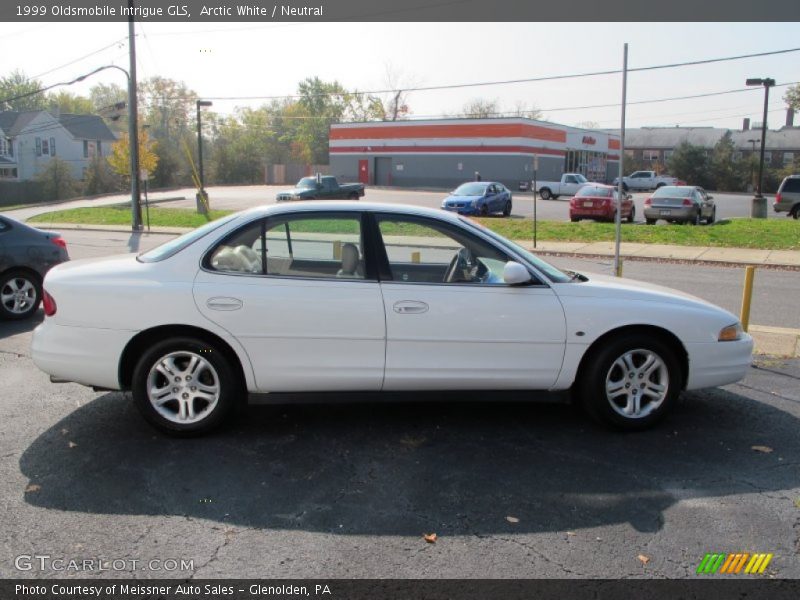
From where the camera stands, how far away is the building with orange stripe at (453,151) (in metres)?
58.8

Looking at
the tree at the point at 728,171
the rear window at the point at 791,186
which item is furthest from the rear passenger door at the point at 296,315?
the tree at the point at 728,171

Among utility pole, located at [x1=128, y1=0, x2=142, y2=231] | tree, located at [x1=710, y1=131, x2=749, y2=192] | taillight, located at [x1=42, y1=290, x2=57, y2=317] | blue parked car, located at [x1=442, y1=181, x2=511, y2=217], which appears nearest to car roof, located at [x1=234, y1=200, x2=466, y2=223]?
taillight, located at [x1=42, y1=290, x2=57, y2=317]

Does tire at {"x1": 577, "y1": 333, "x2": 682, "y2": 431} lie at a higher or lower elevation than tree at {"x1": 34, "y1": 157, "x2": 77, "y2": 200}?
lower

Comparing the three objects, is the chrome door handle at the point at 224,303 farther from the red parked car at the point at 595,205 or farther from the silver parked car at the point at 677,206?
the red parked car at the point at 595,205

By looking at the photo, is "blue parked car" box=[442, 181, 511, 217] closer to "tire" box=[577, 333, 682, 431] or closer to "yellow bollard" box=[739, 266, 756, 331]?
"yellow bollard" box=[739, 266, 756, 331]

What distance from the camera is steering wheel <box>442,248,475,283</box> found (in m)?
5.08

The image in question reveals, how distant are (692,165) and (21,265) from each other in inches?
2716

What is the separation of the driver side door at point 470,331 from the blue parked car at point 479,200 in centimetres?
2619

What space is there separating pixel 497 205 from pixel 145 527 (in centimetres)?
2980

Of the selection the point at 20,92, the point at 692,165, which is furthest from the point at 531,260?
the point at 20,92

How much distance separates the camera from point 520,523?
377cm

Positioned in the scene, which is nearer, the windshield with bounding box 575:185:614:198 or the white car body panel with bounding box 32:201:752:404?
the white car body panel with bounding box 32:201:752:404

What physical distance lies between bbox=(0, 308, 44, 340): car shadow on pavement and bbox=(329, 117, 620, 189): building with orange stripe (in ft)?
172

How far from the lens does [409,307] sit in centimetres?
481
